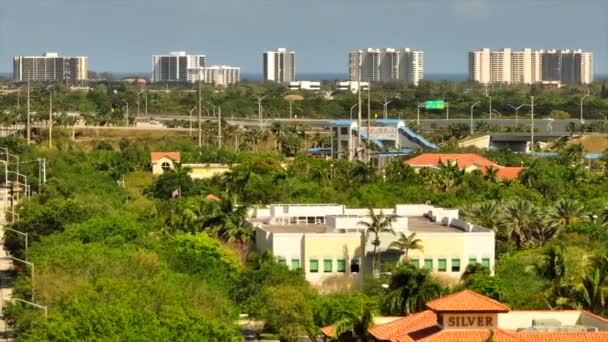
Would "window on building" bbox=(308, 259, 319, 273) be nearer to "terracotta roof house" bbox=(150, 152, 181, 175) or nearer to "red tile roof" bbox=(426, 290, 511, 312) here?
"red tile roof" bbox=(426, 290, 511, 312)

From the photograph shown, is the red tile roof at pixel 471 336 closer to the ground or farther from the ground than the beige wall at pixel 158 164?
closer to the ground

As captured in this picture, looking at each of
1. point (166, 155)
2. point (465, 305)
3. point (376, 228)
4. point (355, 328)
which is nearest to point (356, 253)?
point (376, 228)

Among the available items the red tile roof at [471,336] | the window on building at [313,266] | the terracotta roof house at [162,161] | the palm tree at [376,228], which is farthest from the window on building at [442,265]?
the terracotta roof house at [162,161]

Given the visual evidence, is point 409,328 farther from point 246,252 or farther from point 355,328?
point 246,252

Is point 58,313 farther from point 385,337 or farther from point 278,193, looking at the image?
point 278,193

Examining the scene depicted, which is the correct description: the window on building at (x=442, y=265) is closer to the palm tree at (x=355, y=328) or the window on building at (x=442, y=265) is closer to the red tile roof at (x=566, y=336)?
the palm tree at (x=355, y=328)

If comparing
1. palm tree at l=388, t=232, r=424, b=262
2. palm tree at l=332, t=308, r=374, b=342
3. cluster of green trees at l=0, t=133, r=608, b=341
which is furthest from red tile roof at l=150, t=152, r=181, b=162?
palm tree at l=332, t=308, r=374, b=342
